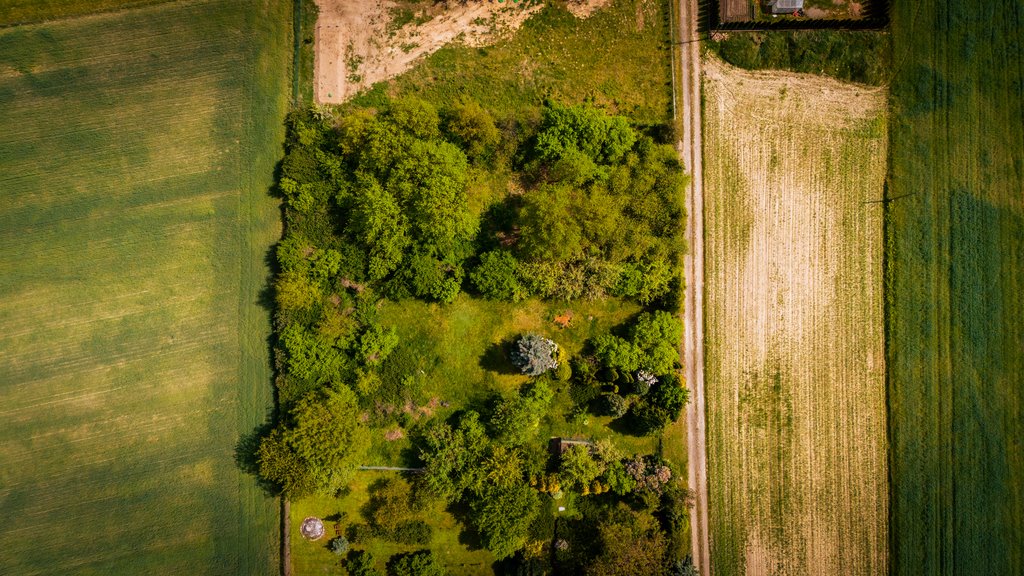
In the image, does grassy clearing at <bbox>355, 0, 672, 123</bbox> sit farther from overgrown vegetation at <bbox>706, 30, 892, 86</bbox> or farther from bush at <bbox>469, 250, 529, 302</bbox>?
bush at <bbox>469, 250, 529, 302</bbox>

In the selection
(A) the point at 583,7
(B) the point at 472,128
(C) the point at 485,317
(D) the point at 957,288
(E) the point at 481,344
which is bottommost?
(E) the point at 481,344

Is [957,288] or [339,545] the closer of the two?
[339,545]

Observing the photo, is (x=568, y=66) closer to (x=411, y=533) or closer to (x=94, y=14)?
(x=94, y=14)

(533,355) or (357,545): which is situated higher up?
(533,355)

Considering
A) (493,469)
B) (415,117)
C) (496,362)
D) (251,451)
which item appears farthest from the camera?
(496,362)

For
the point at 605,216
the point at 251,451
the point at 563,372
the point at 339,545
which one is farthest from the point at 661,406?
the point at 251,451

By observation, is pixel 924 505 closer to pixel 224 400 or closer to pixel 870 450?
pixel 870 450

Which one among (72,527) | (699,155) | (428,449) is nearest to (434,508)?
(428,449)

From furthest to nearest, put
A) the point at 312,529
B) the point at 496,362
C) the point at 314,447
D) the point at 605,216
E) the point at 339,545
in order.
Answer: the point at 496,362
the point at 312,529
the point at 339,545
the point at 605,216
the point at 314,447

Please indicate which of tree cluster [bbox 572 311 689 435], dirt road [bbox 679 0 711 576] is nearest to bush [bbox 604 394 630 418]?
tree cluster [bbox 572 311 689 435]
